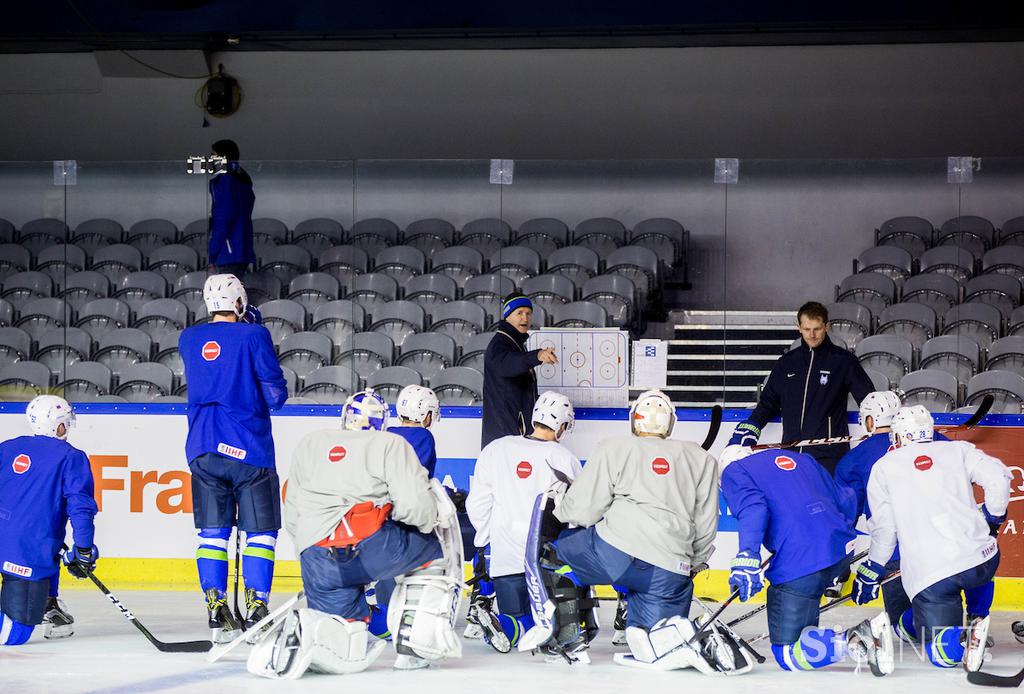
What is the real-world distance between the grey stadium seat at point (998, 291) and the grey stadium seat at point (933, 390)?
498 mm

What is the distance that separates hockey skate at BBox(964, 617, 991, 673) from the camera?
503 centimetres

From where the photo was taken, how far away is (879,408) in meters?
6.62

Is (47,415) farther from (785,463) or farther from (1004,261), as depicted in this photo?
(1004,261)

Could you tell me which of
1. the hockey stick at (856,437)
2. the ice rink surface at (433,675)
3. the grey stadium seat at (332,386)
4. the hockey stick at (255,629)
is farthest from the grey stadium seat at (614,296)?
the hockey stick at (255,629)

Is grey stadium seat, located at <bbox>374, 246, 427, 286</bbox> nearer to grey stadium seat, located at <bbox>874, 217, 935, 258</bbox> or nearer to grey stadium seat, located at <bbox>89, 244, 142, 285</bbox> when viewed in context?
grey stadium seat, located at <bbox>89, 244, 142, 285</bbox>

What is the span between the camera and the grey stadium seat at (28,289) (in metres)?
8.51

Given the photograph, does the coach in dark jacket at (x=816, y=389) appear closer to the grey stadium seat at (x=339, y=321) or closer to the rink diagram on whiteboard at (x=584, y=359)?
the rink diagram on whiteboard at (x=584, y=359)

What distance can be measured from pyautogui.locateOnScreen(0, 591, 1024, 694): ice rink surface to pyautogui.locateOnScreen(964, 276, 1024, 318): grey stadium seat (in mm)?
2433

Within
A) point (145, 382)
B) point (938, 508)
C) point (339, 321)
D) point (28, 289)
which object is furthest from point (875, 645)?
point (28, 289)

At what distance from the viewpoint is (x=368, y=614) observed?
531 cm

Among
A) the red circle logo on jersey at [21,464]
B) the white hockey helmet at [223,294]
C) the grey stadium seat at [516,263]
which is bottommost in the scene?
the red circle logo on jersey at [21,464]

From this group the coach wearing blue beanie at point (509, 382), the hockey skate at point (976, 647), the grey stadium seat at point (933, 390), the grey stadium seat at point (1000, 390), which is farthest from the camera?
the grey stadium seat at point (933, 390)

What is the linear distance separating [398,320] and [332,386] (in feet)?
1.82

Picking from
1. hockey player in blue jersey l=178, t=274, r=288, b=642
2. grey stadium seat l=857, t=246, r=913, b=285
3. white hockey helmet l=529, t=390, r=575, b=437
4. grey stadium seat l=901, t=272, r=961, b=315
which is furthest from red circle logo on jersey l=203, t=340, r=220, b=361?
grey stadium seat l=901, t=272, r=961, b=315
